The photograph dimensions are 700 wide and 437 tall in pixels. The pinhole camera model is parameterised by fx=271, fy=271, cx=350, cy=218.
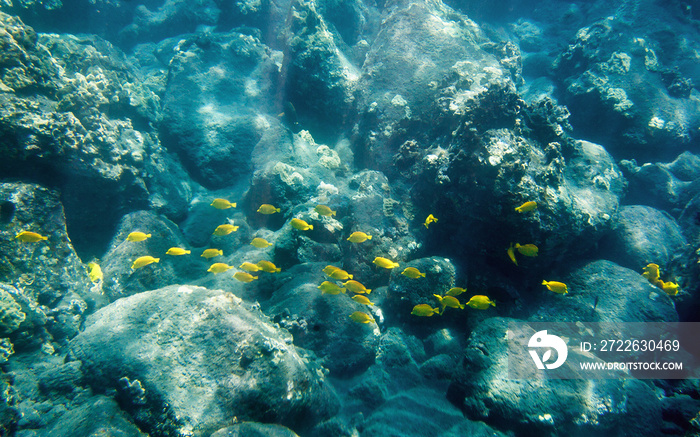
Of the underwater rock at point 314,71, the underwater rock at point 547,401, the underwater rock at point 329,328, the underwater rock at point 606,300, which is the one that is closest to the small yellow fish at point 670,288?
the underwater rock at point 606,300

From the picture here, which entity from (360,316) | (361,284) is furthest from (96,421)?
(361,284)

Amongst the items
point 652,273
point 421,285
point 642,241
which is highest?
point 642,241

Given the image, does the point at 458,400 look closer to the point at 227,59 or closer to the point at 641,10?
the point at 227,59

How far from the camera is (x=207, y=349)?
3.33m

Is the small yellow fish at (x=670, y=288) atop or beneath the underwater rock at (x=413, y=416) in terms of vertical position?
atop

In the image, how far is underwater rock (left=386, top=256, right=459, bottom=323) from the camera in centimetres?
512

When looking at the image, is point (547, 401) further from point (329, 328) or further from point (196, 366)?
point (196, 366)

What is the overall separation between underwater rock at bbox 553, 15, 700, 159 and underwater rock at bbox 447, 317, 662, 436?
8.63 metres

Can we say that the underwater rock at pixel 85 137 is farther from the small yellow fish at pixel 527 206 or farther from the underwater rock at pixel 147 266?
the small yellow fish at pixel 527 206

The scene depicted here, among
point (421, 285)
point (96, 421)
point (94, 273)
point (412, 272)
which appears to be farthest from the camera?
point (94, 273)

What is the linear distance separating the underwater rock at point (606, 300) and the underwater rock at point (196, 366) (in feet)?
14.7

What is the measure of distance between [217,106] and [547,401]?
34.8 ft

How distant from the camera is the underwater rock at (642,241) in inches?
242

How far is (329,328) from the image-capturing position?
4672 mm
